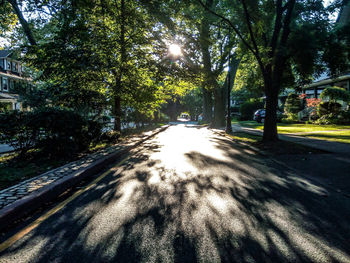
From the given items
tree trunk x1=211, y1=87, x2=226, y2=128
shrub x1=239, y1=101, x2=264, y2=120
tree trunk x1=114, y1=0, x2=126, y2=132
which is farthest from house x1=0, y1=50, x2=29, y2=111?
shrub x1=239, y1=101, x2=264, y2=120

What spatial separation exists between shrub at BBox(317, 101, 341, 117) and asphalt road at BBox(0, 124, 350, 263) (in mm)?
18613

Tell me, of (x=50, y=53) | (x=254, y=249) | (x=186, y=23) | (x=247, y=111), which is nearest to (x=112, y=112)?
(x=50, y=53)

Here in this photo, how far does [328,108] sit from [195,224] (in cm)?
2203

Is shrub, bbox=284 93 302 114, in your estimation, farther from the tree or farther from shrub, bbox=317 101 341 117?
the tree


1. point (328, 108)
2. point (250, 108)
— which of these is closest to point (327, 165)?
point (328, 108)

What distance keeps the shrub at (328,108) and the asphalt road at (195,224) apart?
18.6m

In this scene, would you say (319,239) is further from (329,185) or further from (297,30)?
(297,30)

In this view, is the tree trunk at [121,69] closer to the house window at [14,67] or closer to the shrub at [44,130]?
the shrub at [44,130]

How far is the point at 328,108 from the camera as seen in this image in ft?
67.2

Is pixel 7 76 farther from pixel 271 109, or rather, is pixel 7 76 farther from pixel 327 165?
pixel 327 165

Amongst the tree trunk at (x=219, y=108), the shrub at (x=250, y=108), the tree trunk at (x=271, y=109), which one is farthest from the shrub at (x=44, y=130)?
the shrub at (x=250, y=108)

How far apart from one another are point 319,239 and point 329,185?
2.67m

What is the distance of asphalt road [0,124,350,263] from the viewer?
2.43 meters

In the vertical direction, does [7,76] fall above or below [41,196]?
above
